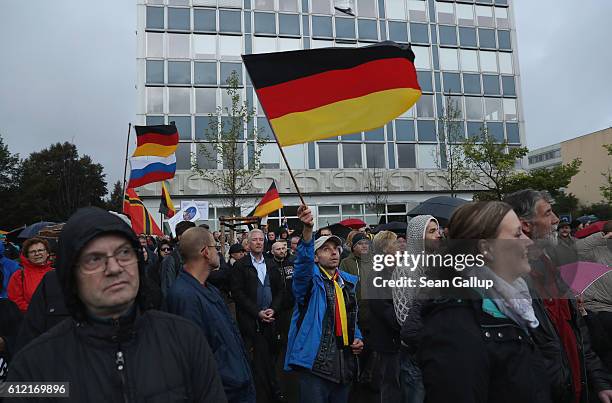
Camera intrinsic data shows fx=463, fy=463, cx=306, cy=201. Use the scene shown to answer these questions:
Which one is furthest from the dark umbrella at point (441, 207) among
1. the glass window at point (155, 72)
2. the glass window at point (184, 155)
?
the glass window at point (155, 72)

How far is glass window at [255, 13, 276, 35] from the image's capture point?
33.3m

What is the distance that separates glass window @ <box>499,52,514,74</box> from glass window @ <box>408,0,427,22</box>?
6998 millimetres

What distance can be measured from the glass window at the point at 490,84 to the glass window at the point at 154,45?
2427 centimetres

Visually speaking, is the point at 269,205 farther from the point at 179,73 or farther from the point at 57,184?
the point at 57,184

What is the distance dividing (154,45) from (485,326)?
33756mm

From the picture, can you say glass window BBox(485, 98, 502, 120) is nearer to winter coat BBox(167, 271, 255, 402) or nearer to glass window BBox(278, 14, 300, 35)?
glass window BBox(278, 14, 300, 35)

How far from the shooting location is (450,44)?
119 feet

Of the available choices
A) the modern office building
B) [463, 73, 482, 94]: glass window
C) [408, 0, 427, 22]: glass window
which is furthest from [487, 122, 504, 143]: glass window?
[408, 0, 427, 22]: glass window

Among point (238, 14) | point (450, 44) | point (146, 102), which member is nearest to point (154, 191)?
point (146, 102)

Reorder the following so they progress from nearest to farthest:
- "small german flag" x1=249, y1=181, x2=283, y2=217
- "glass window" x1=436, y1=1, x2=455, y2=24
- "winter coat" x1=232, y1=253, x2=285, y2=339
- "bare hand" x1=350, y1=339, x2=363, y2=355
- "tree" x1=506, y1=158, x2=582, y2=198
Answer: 1. "bare hand" x1=350, y1=339, x2=363, y2=355
2. "winter coat" x1=232, y1=253, x2=285, y2=339
3. "small german flag" x1=249, y1=181, x2=283, y2=217
4. "tree" x1=506, y1=158, x2=582, y2=198
5. "glass window" x1=436, y1=1, x2=455, y2=24

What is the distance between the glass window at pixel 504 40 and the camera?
37.2 meters

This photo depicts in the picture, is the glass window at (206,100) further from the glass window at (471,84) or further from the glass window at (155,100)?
the glass window at (471,84)

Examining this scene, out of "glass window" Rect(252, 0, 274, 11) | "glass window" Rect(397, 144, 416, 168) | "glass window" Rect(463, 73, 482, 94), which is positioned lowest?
"glass window" Rect(397, 144, 416, 168)

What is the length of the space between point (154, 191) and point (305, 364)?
2781cm
